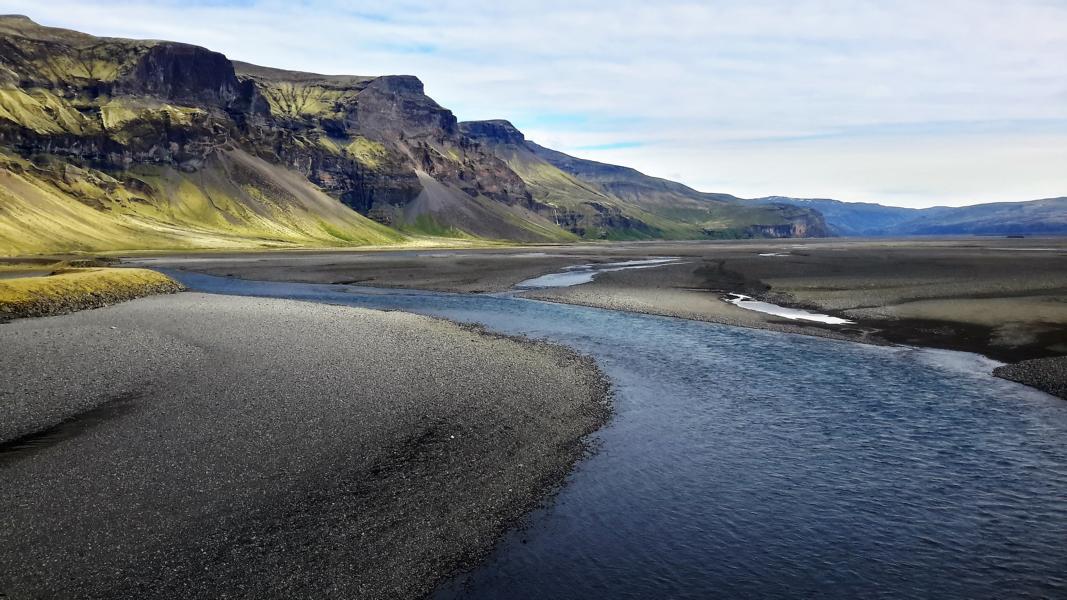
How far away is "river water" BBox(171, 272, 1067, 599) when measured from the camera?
1285cm

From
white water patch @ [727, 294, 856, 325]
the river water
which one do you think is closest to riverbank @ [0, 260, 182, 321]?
the river water

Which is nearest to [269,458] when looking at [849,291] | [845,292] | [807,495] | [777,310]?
[807,495]

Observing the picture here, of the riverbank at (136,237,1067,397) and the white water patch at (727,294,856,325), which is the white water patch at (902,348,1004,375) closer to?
the riverbank at (136,237,1067,397)

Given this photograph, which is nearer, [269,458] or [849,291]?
[269,458]

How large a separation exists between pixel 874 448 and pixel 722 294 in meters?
45.2

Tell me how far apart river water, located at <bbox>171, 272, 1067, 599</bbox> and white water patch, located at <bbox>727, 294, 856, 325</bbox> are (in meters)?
15.8

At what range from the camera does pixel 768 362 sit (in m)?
32.8

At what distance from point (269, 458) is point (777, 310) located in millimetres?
46160

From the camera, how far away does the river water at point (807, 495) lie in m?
12.9

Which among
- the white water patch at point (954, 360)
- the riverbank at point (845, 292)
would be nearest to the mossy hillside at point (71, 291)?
the riverbank at point (845, 292)

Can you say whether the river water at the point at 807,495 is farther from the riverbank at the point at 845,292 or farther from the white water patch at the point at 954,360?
the riverbank at the point at 845,292

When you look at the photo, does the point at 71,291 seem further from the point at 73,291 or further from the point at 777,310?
the point at 777,310

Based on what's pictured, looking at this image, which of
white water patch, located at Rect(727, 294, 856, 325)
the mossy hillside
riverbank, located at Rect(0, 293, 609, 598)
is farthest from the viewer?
white water patch, located at Rect(727, 294, 856, 325)

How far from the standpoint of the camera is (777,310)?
53.0 meters
